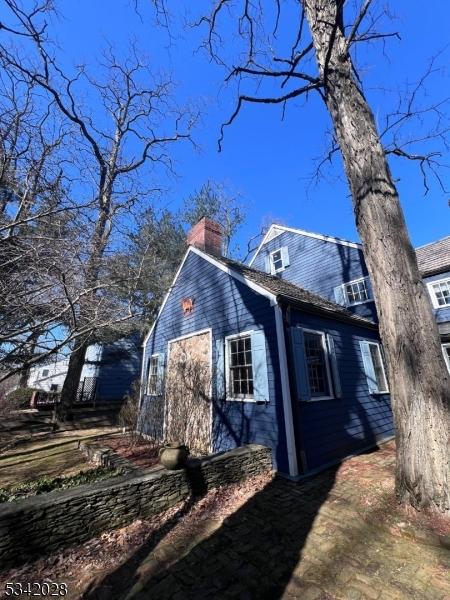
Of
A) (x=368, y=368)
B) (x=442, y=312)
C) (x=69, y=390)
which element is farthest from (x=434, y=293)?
(x=69, y=390)

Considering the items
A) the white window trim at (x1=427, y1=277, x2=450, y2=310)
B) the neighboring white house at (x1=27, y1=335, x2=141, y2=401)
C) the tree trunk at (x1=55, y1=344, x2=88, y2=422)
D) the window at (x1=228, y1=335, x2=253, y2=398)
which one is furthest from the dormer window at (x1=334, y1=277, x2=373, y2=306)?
the neighboring white house at (x1=27, y1=335, x2=141, y2=401)

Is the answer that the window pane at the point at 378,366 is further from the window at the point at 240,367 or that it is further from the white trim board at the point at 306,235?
the white trim board at the point at 306,235

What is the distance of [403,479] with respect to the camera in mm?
3924

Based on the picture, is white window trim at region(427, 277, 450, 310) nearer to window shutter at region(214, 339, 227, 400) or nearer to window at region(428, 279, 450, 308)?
window at region(428, 279, 450, 308)

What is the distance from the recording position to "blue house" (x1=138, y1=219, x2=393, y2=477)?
5.93 meters

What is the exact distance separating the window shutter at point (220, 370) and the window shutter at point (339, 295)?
793 centimetres

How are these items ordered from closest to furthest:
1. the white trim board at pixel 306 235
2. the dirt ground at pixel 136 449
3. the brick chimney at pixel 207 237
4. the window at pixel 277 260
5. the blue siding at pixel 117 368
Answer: the dirt ground at pixel 136 449 < the brick chimney at pixel 207 237 < the white trim board at pixel 306 235 < the window at pixel 277 260 < the blue siding at pixel 117 368

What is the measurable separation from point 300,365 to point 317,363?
1278mm

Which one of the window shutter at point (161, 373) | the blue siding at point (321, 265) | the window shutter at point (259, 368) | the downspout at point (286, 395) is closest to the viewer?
the downspout at point (286, 395)

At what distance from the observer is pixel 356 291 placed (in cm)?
1294

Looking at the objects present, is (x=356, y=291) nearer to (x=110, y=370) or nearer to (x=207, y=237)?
(x=207, y=237)

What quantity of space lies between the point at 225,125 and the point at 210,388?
22.1ft

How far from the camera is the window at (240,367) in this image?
22.9 ft

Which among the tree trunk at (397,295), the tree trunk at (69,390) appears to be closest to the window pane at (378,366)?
the tree trunk at (397,295)
